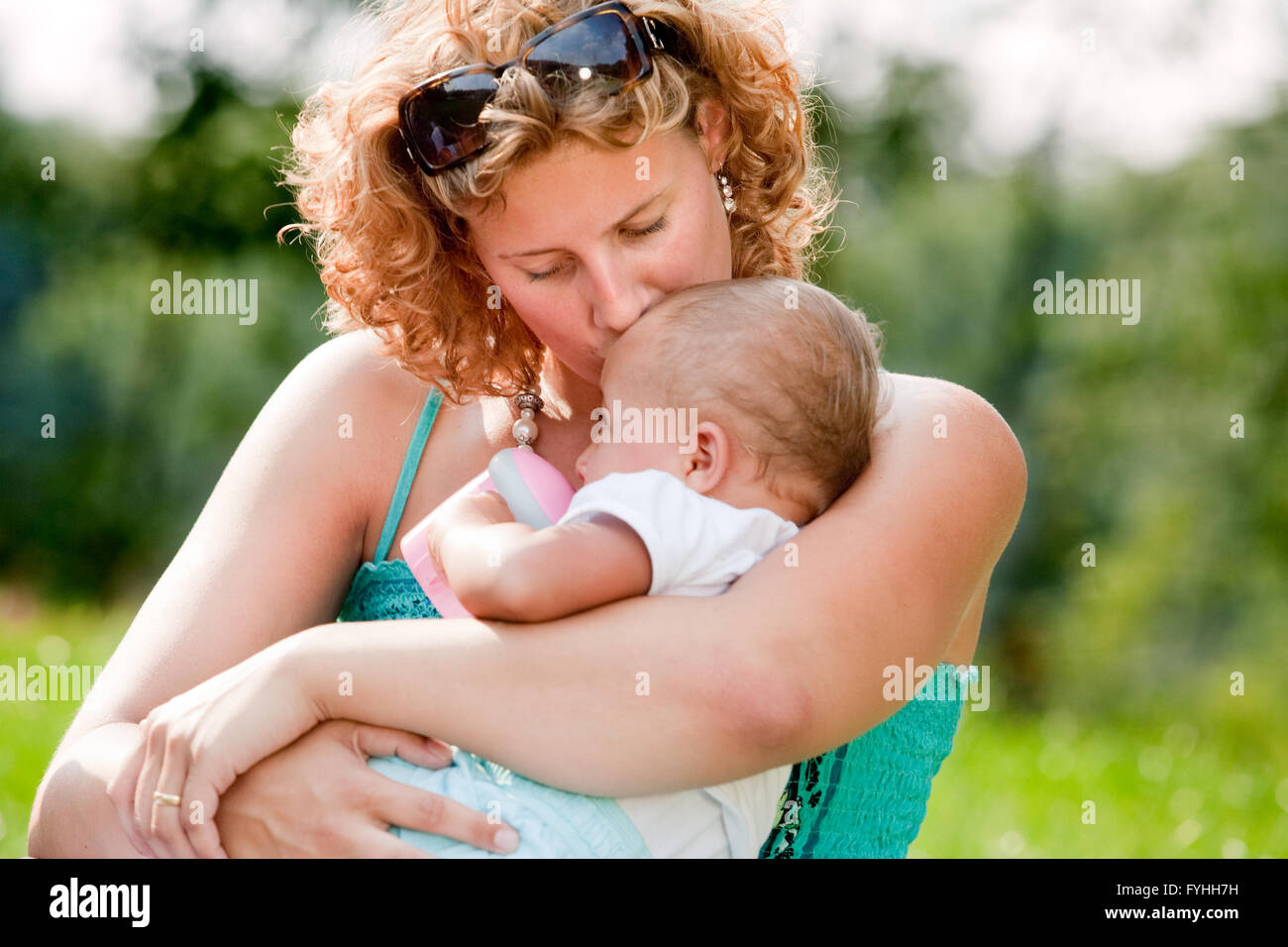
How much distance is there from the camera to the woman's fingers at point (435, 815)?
1583 mm

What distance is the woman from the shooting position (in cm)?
159

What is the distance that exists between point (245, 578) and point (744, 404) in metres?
0.80

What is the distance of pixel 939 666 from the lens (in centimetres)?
212

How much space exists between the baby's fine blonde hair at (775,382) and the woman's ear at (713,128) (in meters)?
0.35

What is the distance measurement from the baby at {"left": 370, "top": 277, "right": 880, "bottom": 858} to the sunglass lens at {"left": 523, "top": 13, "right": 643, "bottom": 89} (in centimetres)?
35

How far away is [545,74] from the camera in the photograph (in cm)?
192

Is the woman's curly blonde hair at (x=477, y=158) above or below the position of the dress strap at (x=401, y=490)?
above

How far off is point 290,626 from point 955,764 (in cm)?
367

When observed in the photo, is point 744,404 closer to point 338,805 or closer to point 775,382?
point 775,382
